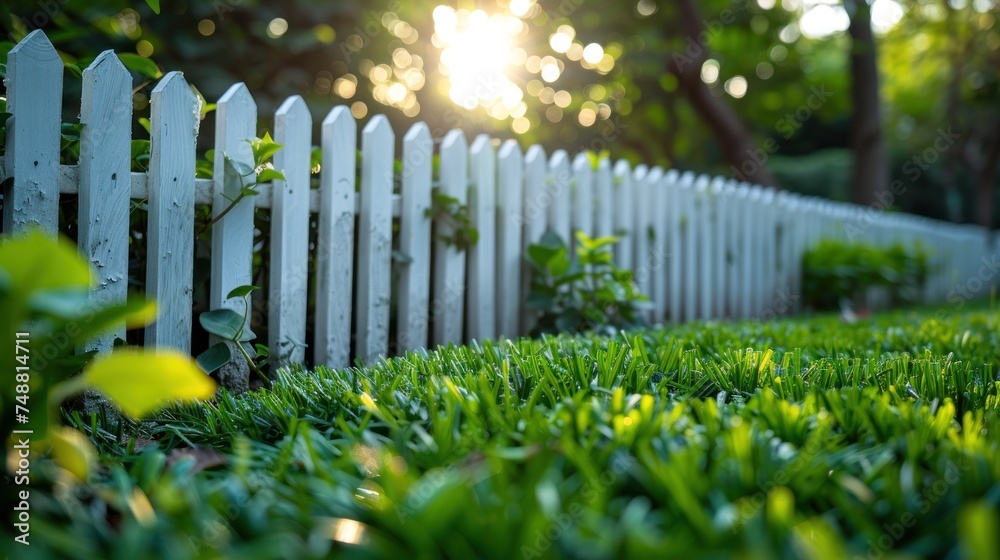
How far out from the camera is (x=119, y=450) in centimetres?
151

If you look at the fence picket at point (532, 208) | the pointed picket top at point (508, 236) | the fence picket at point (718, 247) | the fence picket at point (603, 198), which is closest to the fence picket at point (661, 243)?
the fence picket at point (603, 198)

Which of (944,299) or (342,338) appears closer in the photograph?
(342,338)

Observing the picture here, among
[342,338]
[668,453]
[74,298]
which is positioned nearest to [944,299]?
[342,338]

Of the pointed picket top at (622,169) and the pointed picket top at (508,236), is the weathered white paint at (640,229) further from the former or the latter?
the pointed picket top at (508,236)

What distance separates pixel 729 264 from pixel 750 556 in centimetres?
496

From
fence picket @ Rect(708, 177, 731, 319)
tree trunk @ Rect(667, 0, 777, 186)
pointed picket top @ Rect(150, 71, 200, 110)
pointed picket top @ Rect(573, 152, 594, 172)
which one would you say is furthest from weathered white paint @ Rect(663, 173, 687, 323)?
tree trunk @ Rect(667, 0, 777, 186)

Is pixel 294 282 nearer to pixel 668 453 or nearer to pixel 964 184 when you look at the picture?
pixel 668 453

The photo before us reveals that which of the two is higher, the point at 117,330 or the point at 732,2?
the point at 732,2

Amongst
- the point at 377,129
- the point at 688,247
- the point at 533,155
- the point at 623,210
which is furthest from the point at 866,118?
the point at 377,129

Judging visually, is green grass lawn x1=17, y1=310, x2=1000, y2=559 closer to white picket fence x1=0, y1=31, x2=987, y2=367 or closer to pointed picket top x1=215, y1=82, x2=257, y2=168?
white picket fence x1=0, y1=31, x2=987, y2=367

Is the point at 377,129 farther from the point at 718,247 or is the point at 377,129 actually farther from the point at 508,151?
the point at 718,247

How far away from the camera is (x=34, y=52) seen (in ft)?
6.57

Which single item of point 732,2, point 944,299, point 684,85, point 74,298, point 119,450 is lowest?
point 944,299

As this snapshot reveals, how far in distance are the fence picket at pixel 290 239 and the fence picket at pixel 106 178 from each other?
0.52m
